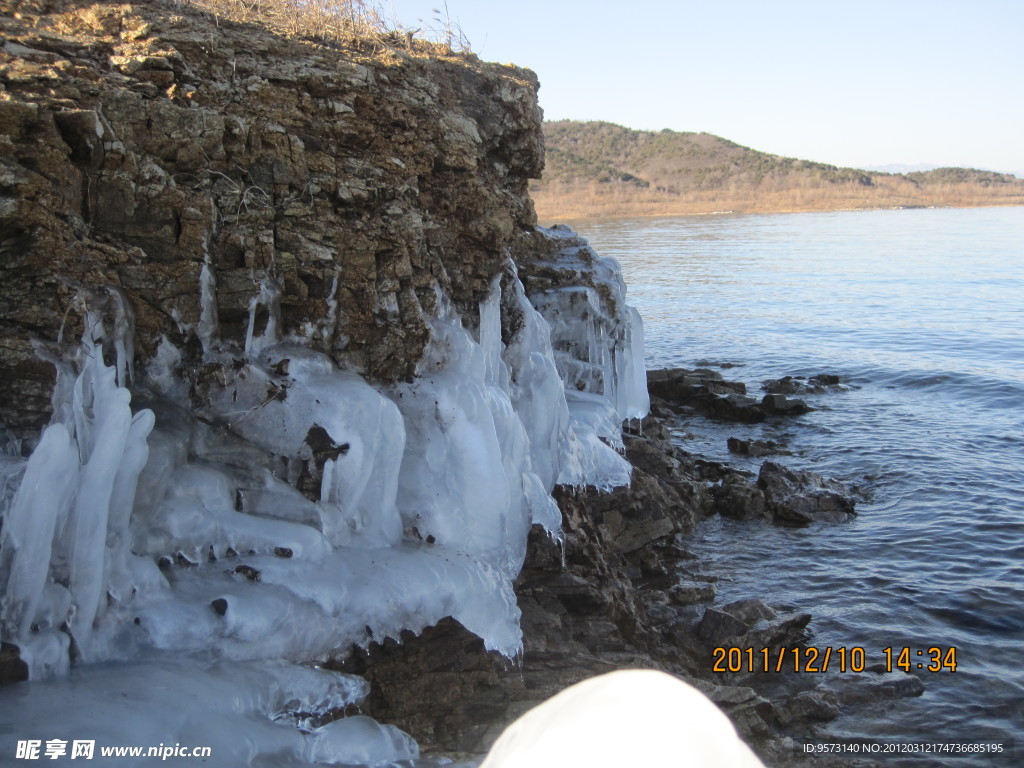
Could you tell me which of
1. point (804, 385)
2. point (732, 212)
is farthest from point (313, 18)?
point (732, 212)

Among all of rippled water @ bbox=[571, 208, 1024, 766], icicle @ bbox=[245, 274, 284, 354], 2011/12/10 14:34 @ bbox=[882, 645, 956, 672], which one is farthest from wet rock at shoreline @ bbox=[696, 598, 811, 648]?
icicle @ bbox=[245, 274, 284, 354]

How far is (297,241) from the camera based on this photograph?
627 centimetres

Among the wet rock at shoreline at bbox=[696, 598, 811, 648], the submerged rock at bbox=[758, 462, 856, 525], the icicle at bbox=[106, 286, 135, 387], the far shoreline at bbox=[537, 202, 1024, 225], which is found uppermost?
the far shoreline at bbox=[537, 202, 1024, 225]

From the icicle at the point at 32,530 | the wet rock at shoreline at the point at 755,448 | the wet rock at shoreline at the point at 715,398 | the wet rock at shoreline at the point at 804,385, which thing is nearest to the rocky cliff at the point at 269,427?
the icicle at the point at 32,530

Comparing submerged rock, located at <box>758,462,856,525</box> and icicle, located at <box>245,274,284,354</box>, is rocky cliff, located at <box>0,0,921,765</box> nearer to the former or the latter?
icicle, located at <box>245,274,284,354</box>

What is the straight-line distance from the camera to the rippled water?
7.76 metres

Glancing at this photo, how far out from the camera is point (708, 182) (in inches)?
3536

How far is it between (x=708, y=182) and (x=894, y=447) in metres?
80.6

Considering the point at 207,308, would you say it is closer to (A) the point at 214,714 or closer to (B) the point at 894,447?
(A) the point at 214,714

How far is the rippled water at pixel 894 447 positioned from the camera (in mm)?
7758

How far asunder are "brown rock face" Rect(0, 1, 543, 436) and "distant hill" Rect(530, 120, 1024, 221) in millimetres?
58843

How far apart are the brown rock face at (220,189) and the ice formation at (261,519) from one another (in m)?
0.17

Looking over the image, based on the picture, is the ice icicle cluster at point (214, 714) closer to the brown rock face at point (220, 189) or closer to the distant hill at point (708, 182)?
the brown rock face at point (220, 189)

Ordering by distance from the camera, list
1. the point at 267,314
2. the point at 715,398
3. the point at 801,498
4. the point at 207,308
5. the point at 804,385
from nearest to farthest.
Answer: the point at 207,308 < the point at 267,314 < the point at 801,498 < the point at 715,398 < the point at 804,385
